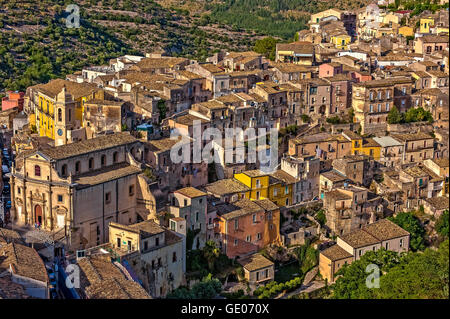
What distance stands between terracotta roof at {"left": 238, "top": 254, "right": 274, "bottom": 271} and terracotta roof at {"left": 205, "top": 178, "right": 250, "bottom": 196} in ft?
6.44

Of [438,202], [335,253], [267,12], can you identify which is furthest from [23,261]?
[267,12]

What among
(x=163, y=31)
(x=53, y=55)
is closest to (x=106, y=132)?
(x=53, y=55)

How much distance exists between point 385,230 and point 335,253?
1.87m

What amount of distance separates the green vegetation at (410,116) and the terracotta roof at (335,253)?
7764 millimetres

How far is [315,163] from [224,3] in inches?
1483

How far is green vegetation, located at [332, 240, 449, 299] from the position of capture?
17.8 meters

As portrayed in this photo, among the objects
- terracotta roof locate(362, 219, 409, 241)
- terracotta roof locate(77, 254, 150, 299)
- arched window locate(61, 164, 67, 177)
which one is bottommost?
terracotta roof locate(362, 219, 409, 241)

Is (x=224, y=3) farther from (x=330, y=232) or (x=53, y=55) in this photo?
(x=330, y=232)

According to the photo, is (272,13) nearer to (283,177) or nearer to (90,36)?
(90,36)

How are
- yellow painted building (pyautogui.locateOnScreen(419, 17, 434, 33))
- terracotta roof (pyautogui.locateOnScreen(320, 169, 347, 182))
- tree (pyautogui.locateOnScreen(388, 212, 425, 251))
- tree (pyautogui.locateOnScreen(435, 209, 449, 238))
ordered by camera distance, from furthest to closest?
yellow painted building (pyautogui.locateOnScreen(419, 17, 434, 33)), terracotta roof (pyautogui.locateOnScreen(320, 169, 347, 182)), tree (pyautogui.locateOnScreen(388, 212, 425, 251)), tree (pyautogui.locateOnScreen(435, 209, 449, 238))

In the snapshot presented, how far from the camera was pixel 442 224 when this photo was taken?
23.8 m

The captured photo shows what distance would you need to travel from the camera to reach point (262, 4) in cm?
5884

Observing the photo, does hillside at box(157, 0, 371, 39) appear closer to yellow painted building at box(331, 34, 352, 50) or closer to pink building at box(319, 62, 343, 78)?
yellow painted building at box(331, 34, 352, 50)

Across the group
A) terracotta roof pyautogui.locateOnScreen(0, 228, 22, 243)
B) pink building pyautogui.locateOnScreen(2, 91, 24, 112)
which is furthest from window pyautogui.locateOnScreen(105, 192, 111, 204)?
pink building pyautogui.locateOnScreen(2, 91, 24, 112)
